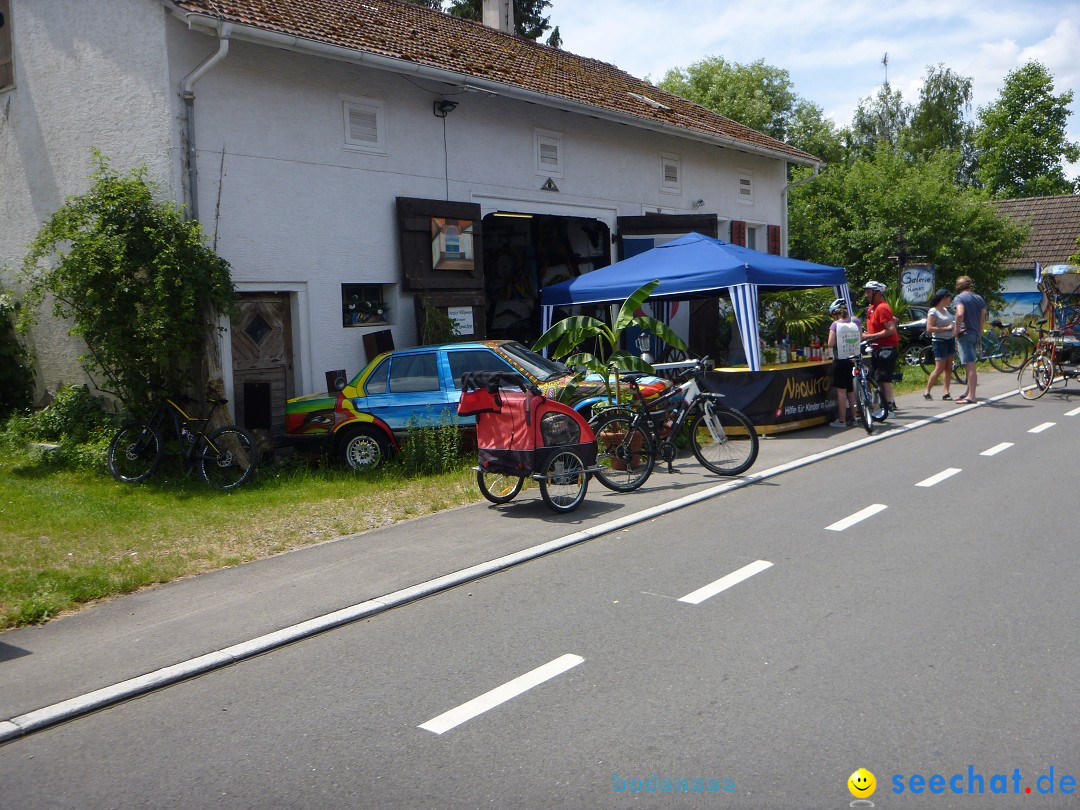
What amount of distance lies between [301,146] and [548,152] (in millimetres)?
5490

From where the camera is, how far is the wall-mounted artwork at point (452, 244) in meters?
14.8

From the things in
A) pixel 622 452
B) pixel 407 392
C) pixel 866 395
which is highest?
pixel 407 392

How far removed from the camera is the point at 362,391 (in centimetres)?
1190

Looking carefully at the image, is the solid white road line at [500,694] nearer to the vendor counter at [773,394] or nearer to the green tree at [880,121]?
the vendor counter at [773,394]

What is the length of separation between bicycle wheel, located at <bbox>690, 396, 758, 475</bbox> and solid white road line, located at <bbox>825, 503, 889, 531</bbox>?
1.82 metres

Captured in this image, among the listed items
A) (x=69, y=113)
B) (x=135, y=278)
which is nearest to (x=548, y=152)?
(x=69, y=113)

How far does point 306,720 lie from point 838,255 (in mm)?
27512

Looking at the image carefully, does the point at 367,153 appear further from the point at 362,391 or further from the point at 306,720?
the point at 306,720

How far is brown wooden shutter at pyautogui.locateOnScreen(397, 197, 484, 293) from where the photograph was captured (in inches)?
567

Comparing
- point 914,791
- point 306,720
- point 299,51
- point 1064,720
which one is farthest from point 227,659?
point 299,51

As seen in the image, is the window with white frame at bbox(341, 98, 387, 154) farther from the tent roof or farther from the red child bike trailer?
the red child bike trailer

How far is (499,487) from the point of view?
359 inches

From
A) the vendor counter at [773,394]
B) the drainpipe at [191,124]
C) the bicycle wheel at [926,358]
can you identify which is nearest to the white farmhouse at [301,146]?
the drainpipe at [191,124]

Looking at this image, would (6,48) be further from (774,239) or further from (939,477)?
(774,239)
